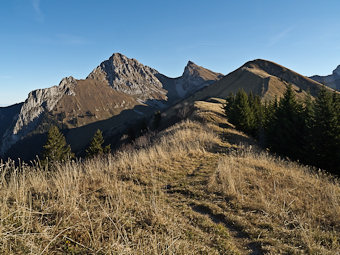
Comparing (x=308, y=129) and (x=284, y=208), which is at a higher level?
(x=308, y=129)

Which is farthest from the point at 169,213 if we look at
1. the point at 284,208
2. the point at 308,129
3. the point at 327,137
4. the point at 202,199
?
the point at 308,129

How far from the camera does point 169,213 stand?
4.22 m

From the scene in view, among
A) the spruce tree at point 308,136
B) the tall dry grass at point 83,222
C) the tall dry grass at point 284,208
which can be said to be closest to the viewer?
the tall dry grass at point 83,222

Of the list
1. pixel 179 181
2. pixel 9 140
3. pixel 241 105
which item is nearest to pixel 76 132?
pixel 9 140

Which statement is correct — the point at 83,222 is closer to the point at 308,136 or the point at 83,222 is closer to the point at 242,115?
the point at 308,136

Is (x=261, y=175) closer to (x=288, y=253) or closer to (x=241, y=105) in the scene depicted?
(x=288, y=253)

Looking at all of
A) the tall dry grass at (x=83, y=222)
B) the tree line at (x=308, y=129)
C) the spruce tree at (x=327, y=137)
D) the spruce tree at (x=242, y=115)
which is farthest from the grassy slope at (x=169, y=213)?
the spruce tree at (x=242, y=115)

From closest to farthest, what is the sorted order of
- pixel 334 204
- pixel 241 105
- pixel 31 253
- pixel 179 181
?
pixel 31 253, pixel 334 204, pixel 179 181, pixel 241 105

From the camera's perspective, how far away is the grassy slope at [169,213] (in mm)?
2746

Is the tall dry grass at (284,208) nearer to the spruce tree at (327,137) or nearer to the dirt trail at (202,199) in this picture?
the dirt trail at (202,199)

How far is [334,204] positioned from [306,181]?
216 cm

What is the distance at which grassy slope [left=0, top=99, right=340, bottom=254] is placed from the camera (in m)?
2.75

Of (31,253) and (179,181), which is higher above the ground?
(31,253)

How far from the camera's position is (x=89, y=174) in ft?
20.7
